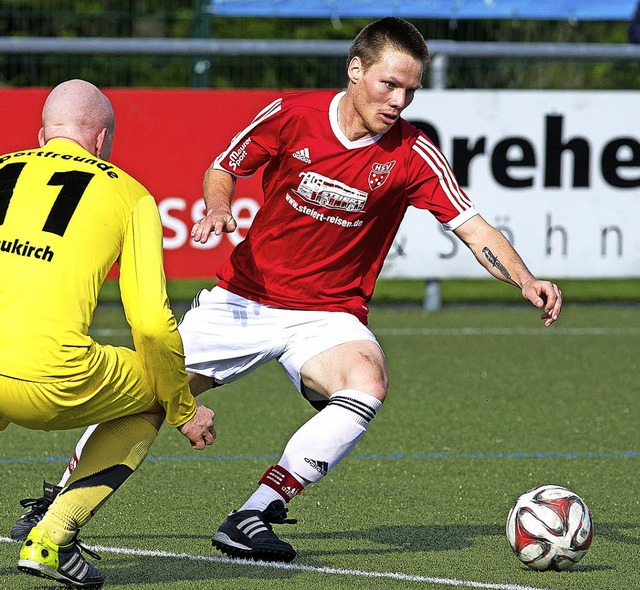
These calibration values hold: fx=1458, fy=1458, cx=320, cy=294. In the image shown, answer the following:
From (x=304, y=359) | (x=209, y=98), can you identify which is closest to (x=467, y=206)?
(x=304, y=359)

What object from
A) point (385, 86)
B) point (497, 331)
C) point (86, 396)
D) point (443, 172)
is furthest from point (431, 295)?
point (86, 396)

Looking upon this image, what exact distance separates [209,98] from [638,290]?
531cm

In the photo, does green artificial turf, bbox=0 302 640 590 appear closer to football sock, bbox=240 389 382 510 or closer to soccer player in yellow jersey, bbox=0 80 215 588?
football sock, bbox=240 389 382 510

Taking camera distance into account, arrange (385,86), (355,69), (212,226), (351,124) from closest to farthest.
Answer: (212,226), (385,86), (355,69), (351,124)

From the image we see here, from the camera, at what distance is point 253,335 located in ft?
17.9

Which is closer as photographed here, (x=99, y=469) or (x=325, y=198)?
(x=99, y=469)

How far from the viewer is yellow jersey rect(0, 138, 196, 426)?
4.15 metres

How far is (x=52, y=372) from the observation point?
13.7 ft

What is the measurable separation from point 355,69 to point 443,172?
1.69 feet

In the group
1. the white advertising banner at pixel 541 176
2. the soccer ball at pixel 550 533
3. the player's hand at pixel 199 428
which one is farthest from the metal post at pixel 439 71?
the player's hand at pixel 199 428

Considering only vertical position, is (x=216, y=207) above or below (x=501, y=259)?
above

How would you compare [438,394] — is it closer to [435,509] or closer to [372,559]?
[435,509]

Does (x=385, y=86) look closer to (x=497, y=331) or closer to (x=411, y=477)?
(x=411, y=477)

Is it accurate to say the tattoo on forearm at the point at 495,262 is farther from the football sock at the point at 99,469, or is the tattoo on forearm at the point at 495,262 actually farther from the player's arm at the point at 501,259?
the football sock at the point at 99,469
